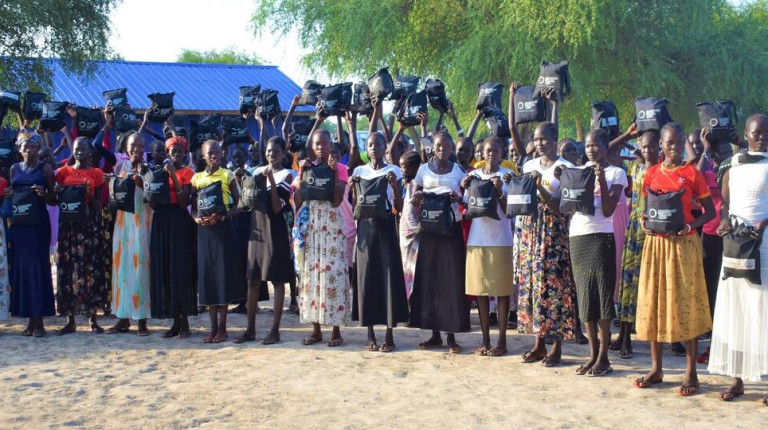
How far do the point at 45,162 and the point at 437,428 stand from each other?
505 centimetres

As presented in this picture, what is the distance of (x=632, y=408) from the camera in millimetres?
5418

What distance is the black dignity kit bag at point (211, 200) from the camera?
7.40 meters

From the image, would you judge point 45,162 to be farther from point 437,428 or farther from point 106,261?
point 437,428

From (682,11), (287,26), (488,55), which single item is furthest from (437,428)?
(287,26)

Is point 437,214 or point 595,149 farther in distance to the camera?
point 437,214

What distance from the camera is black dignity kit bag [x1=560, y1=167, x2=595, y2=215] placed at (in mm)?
5965

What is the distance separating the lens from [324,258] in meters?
7.34

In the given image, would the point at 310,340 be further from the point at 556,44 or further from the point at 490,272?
the point at 556,44

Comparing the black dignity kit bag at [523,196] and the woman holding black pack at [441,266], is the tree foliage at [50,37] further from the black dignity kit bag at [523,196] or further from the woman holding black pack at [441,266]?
the black dignity kit bag at [523,196]

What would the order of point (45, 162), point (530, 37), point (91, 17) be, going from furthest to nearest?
point (530, 37) < point (91, 17) < point (45, 162)

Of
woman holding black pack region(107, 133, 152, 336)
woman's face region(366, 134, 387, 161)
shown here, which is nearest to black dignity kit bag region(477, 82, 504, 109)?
woman's face region(366, 134, 387, 161)

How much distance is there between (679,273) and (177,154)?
15.1 feet

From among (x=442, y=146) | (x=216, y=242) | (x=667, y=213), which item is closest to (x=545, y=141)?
(x=442, y=146)

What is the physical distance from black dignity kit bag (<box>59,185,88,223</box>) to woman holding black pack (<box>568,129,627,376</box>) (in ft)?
14.8
